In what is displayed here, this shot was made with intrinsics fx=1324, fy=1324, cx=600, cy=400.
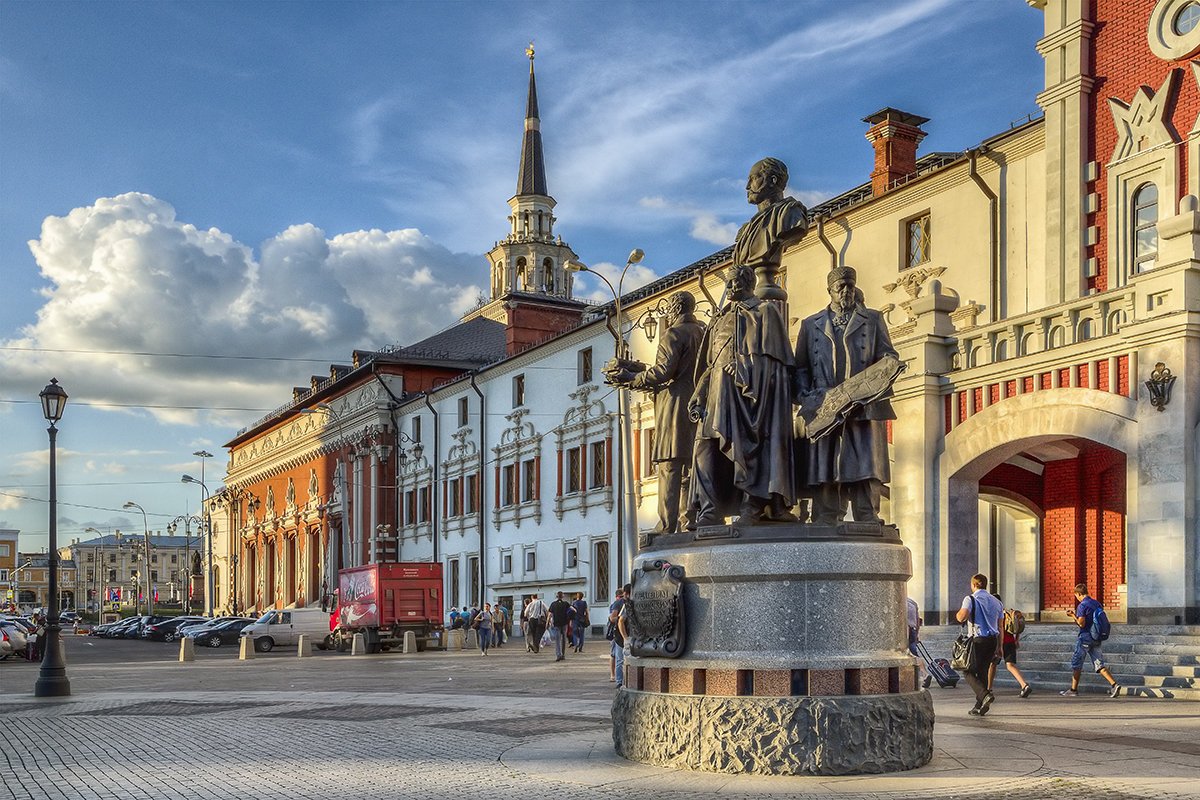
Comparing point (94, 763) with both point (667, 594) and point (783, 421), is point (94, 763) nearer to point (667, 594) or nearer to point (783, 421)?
point (667, 594)

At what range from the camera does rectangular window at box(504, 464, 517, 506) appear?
2028 inches

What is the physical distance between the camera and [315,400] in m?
76.9

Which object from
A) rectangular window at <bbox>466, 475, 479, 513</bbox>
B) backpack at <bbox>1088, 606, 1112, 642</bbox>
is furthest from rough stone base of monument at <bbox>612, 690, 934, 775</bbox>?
rectangular window at <bbox>466, 475, 479, 513</bbox>

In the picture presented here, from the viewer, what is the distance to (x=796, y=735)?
29.2 feet

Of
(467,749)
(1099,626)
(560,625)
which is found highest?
(1099,626)

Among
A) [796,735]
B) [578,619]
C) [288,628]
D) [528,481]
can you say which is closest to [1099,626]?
[796,735]

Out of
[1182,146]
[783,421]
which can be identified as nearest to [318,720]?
[783,421]

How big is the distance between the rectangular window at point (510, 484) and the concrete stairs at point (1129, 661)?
32.4 m

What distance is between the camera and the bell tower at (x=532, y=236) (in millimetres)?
93375

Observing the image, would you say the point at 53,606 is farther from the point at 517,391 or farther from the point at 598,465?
the point at 517,391

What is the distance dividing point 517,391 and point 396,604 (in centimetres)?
1347

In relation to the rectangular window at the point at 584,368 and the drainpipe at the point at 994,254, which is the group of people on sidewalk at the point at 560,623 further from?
the drainpipe at the point at 994,254

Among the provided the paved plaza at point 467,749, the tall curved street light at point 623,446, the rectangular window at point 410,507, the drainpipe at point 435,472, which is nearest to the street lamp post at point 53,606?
the paved plaza at point 467,749

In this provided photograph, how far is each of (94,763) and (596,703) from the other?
21.8 ft
